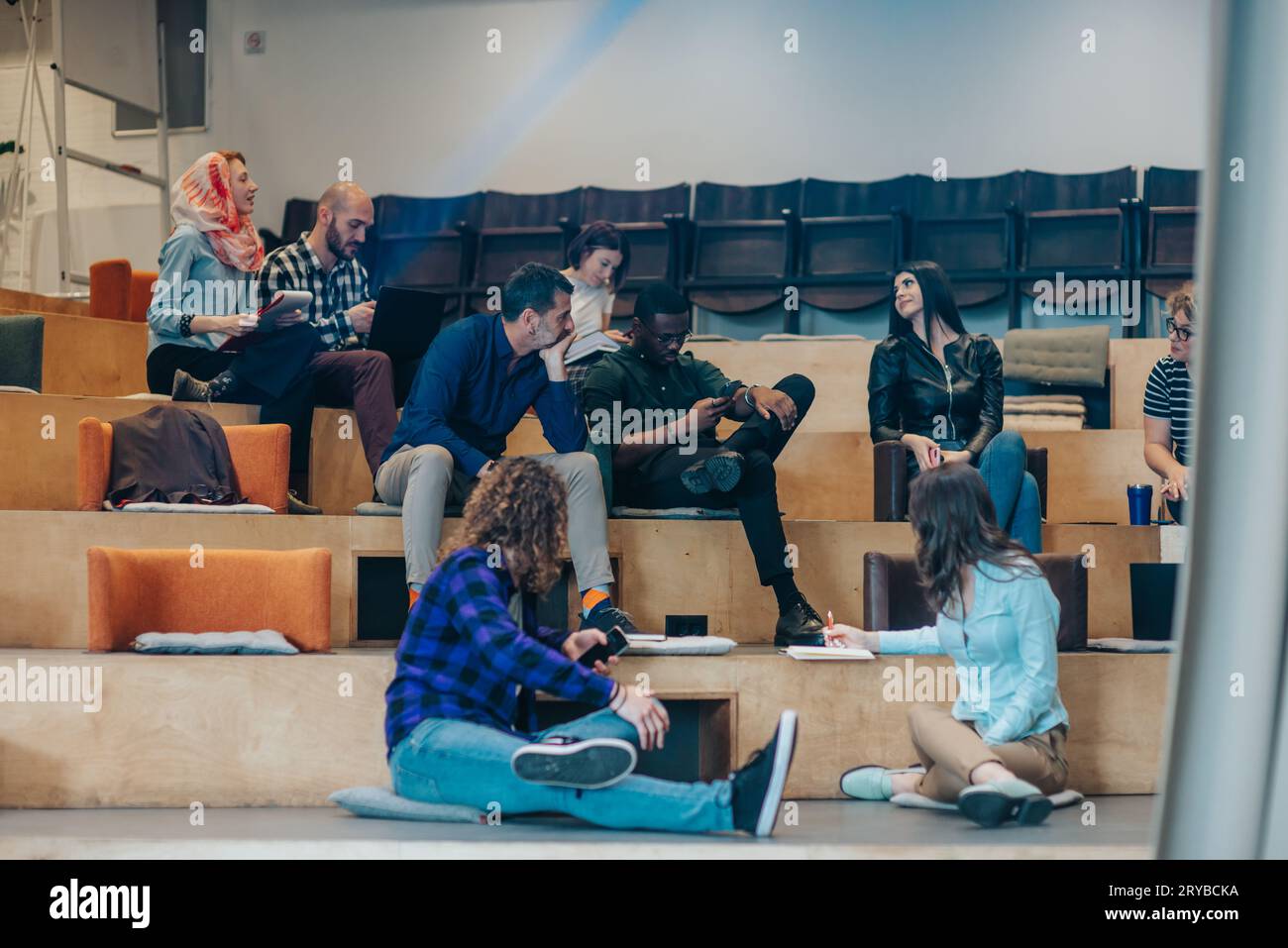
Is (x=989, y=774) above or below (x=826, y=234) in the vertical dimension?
below

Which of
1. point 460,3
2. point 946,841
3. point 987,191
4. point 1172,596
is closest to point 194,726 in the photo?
point 946,841

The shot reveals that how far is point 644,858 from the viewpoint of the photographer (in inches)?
83.3

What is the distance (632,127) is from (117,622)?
4501 mm

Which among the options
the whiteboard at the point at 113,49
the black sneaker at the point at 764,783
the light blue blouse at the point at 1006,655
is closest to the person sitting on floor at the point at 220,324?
the black sneaker at the point at 764,783

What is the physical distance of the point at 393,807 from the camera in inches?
92.0

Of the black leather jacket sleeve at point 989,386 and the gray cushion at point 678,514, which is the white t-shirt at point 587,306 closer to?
the gray cushion at point 678,514

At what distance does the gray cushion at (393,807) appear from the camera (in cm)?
228

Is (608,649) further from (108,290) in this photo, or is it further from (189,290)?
(108,290)

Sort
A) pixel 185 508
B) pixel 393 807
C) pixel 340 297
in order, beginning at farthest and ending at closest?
pixel 340 297 → pixel 185 508 → pixel 393 807

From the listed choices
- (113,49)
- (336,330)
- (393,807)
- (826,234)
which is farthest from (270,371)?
(113,49)

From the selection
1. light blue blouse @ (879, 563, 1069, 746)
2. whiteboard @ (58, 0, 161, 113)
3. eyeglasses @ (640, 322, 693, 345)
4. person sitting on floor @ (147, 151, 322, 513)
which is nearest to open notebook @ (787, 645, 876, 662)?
light blue blouse @ (879, 563, 1069, 746)

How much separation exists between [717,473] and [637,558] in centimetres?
34

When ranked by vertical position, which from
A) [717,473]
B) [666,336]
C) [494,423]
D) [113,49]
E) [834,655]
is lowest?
[834,655]
